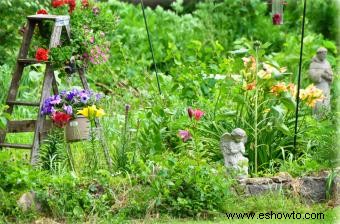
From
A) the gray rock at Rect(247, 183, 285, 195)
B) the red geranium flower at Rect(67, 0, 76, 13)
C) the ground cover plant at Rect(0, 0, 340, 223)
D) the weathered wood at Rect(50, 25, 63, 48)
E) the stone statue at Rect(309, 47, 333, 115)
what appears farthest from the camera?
the stone statue at Rect(309, 47, 333, 115)

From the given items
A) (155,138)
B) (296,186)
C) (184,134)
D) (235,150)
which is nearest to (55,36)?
(155,138)

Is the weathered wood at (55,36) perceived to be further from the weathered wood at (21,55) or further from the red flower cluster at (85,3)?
the red flower cluster at (85,3)

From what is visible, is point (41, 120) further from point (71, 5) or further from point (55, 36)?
point (71, 5)

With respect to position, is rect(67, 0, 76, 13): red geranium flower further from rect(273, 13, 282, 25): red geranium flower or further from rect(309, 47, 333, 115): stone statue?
rect(309, 47, 333, 115): stone statue

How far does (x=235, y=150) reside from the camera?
746cm

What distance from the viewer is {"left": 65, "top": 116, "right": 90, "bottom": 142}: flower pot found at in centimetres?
765

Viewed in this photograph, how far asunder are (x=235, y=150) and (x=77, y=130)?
4.23 ft

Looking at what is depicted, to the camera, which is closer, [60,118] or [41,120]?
[60,118]

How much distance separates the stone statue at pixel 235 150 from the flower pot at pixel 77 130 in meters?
1.12

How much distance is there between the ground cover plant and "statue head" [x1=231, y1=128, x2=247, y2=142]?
0.27 metres

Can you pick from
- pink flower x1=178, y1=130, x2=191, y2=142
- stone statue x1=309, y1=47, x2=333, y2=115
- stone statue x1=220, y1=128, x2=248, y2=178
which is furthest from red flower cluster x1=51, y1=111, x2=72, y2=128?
stone statue x1=309, y1=47, x2=333, y2=115

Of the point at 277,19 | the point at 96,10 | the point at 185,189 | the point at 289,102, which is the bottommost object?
the point at 185,189

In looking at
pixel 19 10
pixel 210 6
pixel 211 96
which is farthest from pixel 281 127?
pixel 210 6

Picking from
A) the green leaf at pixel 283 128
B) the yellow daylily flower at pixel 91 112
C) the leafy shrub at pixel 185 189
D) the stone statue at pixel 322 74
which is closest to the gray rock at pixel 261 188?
the leafy shrub at pixel 185 189
